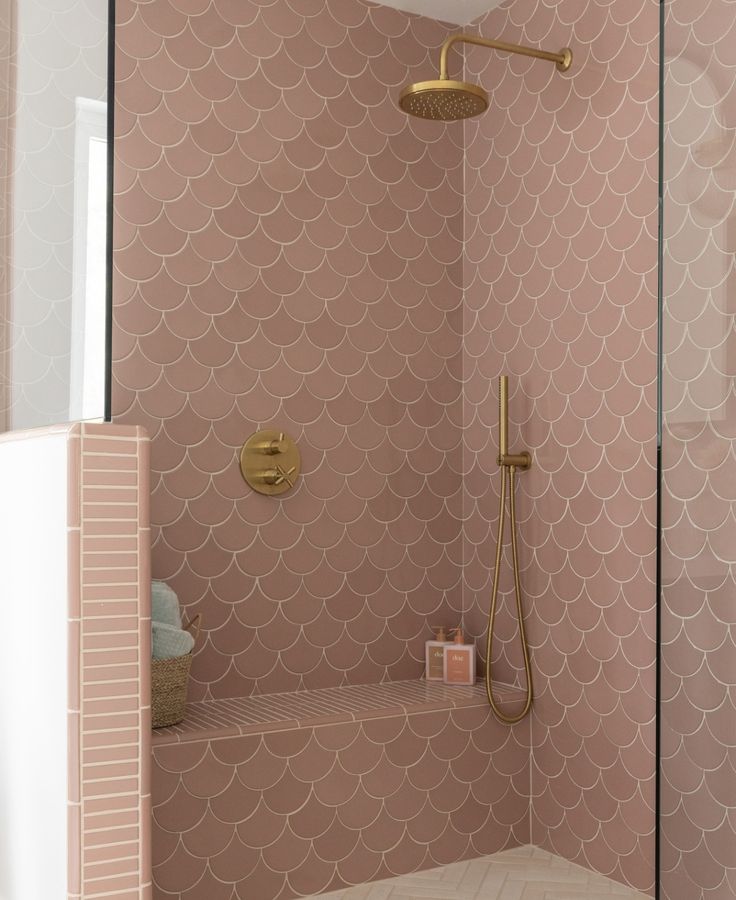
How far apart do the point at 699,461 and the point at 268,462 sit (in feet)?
5.33

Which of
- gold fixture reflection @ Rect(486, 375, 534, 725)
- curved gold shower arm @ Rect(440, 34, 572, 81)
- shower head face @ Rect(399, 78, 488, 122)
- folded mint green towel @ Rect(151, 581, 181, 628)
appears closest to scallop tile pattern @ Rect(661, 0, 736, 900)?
shower head face @ Rect(399, 78, 488, 122)

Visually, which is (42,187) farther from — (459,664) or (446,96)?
(459,664)

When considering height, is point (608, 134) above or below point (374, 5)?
below

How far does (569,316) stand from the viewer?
9.15ft

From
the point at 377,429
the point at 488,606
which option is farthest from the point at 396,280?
the point at 488,606

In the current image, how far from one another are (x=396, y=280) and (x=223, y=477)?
88cm

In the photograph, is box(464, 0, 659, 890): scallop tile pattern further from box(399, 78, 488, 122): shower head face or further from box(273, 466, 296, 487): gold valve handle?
box(273, 466, 296, 487): gold valve handle

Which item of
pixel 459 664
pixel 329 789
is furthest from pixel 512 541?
pixel 329 789

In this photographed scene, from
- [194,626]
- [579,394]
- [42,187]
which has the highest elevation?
[42,187]

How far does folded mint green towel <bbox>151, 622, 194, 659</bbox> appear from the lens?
2.41 m

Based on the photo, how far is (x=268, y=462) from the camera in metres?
2.84

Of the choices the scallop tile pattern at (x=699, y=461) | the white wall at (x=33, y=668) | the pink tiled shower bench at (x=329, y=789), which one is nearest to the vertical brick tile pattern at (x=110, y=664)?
the white wall at (x=33, y=668)

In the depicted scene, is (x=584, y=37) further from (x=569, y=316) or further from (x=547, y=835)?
(x=547, y=835)

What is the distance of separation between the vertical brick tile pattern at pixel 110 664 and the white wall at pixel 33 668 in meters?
0.02
